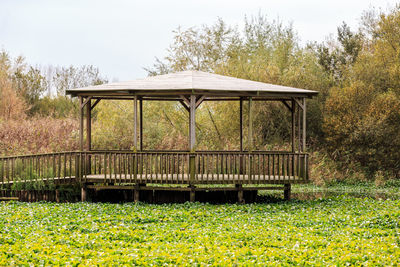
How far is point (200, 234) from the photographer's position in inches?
487

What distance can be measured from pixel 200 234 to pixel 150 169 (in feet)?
20.4

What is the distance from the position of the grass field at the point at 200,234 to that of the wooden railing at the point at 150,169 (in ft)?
3.28

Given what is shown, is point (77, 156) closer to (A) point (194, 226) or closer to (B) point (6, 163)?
(B) point (6, 163)

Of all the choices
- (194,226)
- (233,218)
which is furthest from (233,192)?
(194,226)

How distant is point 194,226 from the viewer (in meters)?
13.5

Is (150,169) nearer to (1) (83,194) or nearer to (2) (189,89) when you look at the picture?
(1) (83,194)

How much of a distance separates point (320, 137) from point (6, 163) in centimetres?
1775

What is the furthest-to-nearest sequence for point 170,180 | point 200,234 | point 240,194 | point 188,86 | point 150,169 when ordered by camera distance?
1. point 240,194
2. point 150,169
3. point 170,180
4. point 188,86
5. point 200,234

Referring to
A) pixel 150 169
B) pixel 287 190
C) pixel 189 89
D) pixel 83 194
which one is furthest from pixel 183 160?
pixel 287 190

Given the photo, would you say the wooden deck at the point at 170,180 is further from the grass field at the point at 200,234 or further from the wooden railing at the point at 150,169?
the grass field at the point at 200,234

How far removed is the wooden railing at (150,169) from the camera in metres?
18.2

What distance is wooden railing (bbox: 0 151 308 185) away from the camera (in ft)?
59.6

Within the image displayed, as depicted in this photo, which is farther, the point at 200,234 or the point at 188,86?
the point at 188,86

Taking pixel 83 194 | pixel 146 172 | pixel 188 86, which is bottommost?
pixel 83 194
